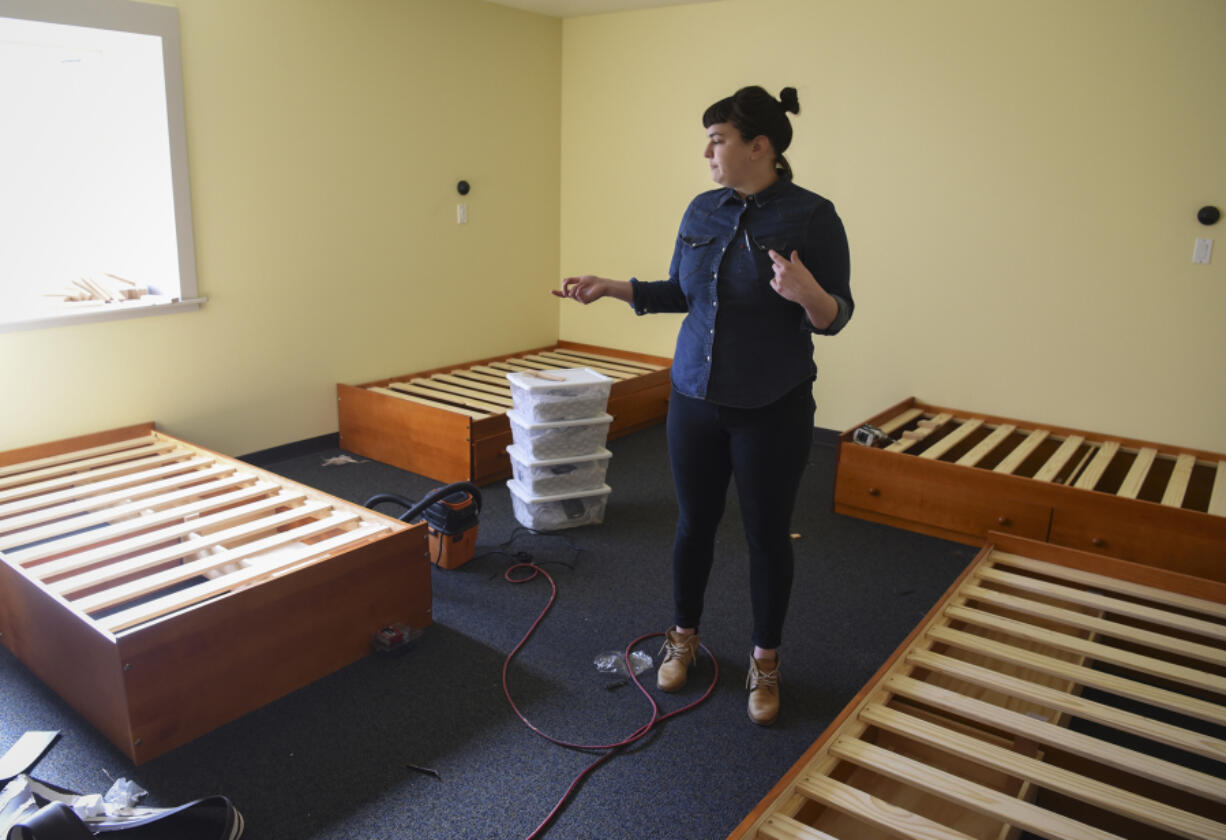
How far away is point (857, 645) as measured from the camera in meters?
2.38

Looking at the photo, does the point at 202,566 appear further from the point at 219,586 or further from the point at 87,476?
the point at 87,476

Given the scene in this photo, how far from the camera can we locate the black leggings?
71.7 inches

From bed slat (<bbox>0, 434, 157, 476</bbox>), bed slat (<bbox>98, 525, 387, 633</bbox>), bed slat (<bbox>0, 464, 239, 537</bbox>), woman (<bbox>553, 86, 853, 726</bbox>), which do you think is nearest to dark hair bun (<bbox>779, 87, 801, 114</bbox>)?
woman (<bbox>553, 86, 853, 726</bbox>)

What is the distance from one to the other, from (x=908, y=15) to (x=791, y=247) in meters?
2.53

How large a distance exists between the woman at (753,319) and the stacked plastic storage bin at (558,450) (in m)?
1.05

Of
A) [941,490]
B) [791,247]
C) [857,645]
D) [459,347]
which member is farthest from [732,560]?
[459,347]

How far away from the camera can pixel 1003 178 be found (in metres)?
3.55

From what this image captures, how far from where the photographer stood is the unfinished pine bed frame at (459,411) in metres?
3.45

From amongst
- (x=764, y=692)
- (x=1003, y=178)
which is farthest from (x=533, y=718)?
(x=1003, y=178)

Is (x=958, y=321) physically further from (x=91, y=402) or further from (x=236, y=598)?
(x=91, y=402)

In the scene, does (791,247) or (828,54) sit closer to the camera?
(791,247)

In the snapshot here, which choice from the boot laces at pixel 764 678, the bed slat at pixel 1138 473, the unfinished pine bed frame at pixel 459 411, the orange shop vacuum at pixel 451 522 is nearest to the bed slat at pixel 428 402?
the unfinished pine bed frame at pixel 459 411

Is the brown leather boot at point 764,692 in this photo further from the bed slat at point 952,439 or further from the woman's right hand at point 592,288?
the bed slat at point 952,439

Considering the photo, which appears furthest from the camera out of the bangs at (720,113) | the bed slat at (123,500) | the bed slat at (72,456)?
the bed slat at (72,456)
